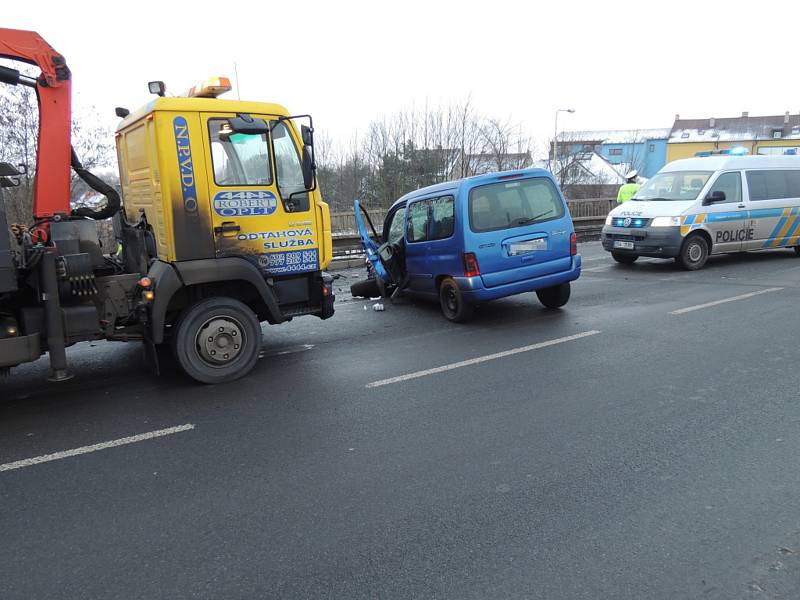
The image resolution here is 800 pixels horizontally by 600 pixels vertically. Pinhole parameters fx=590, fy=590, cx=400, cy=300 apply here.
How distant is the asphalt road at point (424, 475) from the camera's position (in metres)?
2.72

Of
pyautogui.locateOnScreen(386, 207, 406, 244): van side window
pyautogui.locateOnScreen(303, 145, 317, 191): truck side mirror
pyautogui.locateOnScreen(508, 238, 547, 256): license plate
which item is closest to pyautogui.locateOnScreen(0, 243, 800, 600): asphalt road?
pyautogui.locateOnScreen(508, 238, 547, 256): license plate

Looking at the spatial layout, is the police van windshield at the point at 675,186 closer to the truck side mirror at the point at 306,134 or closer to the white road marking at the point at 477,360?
the white road marking at the point at 477,360

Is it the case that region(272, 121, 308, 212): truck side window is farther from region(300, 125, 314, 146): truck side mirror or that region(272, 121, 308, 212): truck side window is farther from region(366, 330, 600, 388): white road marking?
region(366, 330, 600, 388): white road marking

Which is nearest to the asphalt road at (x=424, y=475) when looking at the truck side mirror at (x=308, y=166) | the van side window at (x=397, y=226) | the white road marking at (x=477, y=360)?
the white road marking at (x=477, y=360)

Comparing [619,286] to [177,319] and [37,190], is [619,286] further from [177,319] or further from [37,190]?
[37,190]

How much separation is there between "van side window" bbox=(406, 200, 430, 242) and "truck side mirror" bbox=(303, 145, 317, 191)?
2.89 m

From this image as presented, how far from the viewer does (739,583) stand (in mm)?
2570

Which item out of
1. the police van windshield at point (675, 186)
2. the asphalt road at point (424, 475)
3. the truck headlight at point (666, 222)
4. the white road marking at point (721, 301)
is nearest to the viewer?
the asphalt road at point (424, 475)

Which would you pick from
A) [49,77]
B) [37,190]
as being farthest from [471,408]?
[49,77]

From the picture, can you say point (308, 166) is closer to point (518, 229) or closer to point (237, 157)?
point (237, 157)

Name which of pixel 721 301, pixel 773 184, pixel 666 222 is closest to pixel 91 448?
pixel 721 301

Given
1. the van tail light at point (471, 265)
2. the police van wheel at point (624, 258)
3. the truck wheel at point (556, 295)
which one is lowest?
the truck wheel at point (556, 295)

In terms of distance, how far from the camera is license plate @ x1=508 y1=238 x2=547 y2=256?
7668mm

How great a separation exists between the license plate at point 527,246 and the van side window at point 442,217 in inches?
32.7
